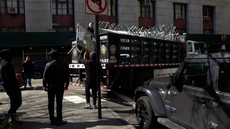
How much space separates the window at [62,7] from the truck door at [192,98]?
22214 mm

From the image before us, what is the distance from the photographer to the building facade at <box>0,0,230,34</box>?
2331 centimetres

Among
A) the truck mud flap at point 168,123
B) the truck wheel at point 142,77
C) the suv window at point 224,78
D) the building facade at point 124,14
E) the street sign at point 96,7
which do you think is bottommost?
the truck mud flap at point 168,123

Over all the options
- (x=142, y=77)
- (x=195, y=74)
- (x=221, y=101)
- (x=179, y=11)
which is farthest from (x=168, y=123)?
(x=179, y=11)

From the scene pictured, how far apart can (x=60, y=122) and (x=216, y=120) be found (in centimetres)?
327

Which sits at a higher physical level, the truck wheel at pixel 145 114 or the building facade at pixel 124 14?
the building facade at pixel 124 14

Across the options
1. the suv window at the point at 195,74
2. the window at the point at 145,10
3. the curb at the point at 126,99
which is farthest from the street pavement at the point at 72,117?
the window at the point at 145,10

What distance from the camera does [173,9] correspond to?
30375 millimetres

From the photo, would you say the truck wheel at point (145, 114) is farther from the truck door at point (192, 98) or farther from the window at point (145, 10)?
the window at point (145, 10)

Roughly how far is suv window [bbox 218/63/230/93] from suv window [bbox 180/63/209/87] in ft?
0.97

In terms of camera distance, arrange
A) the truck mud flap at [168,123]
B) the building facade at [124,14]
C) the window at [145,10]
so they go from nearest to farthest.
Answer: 1. the truck mud flap at [168,123]
2. the building facade at [124,14]
3. the window at [145,10]

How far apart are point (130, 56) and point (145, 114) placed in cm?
438

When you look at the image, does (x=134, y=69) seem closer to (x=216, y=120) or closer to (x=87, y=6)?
(x=87, y=6)

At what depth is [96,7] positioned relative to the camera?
539cm

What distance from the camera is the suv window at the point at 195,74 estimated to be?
373 centimetres
